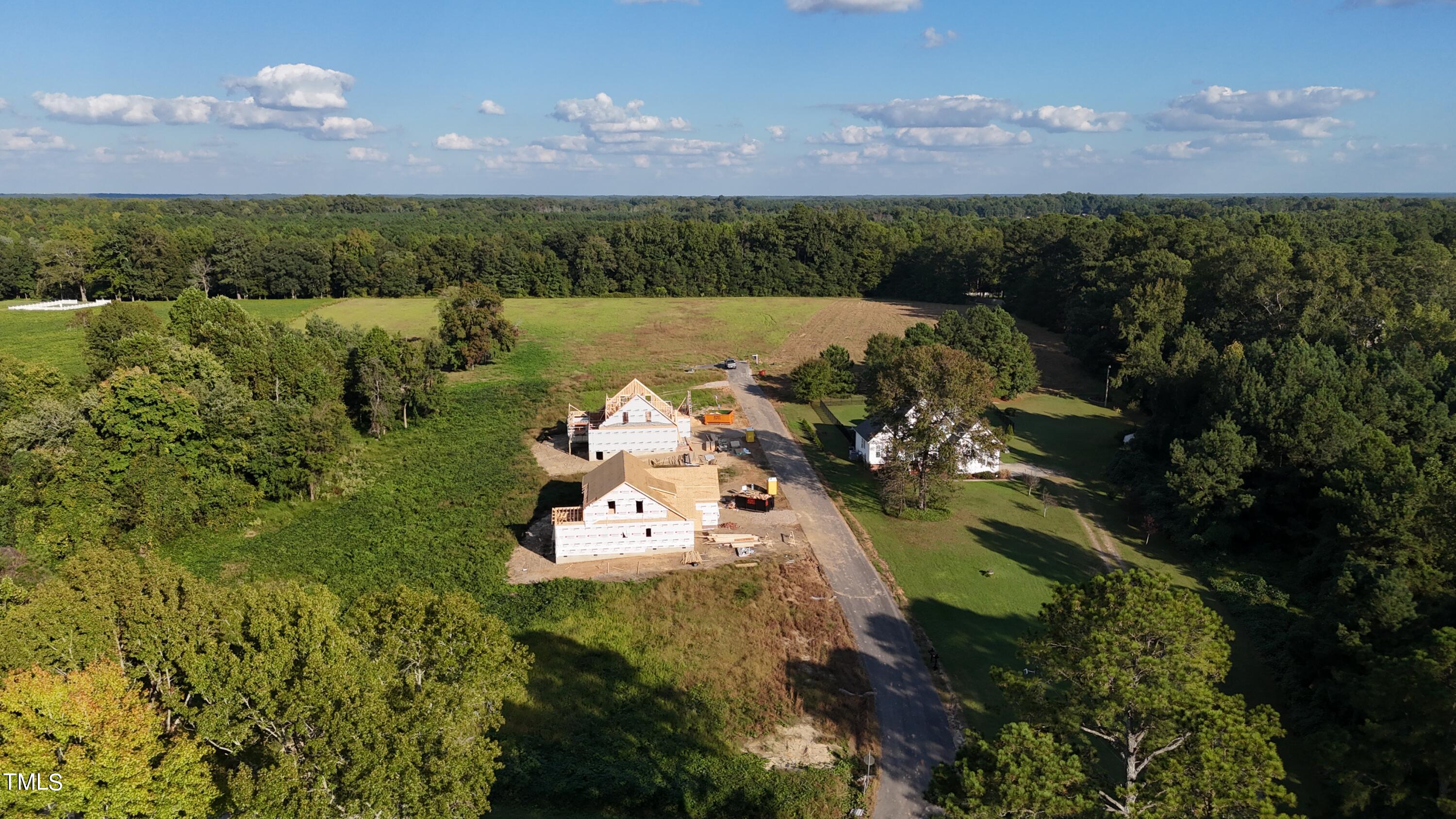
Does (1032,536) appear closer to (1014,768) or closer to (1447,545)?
(1447,545)

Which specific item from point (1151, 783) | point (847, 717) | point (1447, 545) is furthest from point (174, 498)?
point (1447, 545)

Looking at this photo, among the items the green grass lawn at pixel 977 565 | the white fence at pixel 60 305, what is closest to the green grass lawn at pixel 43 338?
the white fence at pixel 60 305

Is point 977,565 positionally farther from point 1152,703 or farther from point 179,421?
point 179,421

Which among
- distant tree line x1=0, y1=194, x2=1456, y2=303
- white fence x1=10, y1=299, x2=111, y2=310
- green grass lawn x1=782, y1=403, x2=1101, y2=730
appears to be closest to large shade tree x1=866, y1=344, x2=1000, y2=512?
green grass lawn x1=782, y1=403, x2=1101, y2=730

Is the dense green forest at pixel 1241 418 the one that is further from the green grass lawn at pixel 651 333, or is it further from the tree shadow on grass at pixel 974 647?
the green grass lawn at pixel 651 333

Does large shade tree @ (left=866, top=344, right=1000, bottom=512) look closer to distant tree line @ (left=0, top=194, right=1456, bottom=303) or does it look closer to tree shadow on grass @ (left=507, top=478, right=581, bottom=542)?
tree shadow on grass @ (left=507, top=478, right=581, bottom=542)
